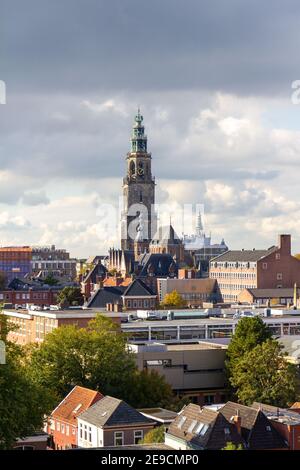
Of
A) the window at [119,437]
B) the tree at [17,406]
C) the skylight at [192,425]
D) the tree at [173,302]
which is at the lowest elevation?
the window at [119,437]

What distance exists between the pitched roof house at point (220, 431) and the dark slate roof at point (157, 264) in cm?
10322

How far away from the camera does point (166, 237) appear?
541ft

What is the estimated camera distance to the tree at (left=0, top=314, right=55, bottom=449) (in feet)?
104

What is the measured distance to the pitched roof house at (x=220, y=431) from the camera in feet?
115

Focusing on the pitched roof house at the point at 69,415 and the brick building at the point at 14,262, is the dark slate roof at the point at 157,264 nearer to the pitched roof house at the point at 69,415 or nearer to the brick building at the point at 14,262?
the brick building at the point at 14,262

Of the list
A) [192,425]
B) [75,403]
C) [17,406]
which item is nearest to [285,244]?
[75,403]

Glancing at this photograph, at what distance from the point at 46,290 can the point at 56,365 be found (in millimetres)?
68765

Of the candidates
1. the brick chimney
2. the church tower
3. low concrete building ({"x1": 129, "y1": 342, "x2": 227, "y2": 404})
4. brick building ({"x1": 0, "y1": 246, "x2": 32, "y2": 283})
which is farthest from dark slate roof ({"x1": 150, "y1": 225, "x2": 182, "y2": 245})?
low concrete building ({"x1": 129, "y1": 342, "x2": 227, "y2": 404})

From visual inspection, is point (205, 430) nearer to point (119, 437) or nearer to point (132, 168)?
point (119, 437)

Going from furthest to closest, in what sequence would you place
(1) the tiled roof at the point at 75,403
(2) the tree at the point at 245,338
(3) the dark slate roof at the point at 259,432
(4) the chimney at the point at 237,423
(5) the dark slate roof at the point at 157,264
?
1. (5) the dark slate roof at the point at 157,264
2. (2) the tree at the point at 245,338
3. (1) the tiled roof at the point at 75,403
4. (3) the dark slate roof at the point at 259,432
5. (4) the chimney at the point at 237,423

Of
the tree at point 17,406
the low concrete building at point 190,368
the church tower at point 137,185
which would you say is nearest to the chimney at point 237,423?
the tree at point 17,406

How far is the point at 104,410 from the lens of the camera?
39625mm

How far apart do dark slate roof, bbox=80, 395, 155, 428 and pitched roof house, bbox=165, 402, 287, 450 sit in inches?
91.5
